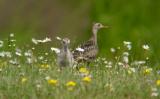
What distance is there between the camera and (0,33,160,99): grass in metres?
11.6

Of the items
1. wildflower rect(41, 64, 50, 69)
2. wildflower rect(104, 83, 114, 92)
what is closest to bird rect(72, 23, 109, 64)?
wildflower rect(41, 64, 50, 69)

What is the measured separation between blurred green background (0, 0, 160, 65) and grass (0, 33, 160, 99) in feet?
30.7

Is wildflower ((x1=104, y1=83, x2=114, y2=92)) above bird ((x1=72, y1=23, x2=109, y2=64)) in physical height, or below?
below

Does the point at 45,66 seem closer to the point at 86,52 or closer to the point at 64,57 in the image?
the point at 64,57

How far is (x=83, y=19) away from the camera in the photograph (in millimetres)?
24141

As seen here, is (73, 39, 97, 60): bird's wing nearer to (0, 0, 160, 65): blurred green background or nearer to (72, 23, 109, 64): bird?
(72, 23, 109, 64): bird

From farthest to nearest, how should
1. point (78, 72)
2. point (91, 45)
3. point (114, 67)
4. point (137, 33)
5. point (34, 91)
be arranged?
point (137, 33) → point (91, 45) → point (114, 67) → point (78, 72) → point (34, 91)

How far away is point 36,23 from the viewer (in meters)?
24.2

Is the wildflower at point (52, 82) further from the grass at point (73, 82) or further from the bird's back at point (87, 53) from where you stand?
Result: the bird's back at point (87, 53)

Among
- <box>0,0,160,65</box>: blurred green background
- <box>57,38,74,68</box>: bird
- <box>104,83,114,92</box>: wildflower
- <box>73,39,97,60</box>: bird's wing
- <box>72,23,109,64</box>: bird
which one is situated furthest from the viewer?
<box>0,0,160,65</box>: blurred green background

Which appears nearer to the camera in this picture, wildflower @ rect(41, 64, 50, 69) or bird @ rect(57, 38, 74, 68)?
wildflower @ rect(41, 64, 50, 69)

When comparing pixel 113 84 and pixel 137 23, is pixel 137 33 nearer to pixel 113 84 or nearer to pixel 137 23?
pixel 137 23

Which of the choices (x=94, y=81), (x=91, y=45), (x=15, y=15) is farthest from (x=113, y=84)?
(x=15, y=15)

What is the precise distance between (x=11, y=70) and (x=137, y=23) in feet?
36.6
